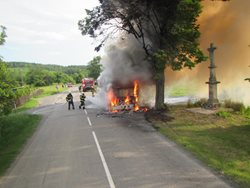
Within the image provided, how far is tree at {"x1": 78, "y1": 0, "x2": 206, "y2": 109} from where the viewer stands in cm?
2306

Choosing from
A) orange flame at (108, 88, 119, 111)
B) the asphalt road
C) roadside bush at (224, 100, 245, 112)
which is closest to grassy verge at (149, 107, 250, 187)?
the asphalt road

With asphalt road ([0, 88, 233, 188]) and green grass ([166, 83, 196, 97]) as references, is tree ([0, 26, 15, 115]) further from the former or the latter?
green grass ([166, 83, 196, 97])

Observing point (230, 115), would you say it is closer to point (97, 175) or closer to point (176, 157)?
point (176, 157)

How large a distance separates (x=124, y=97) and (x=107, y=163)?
1535cm

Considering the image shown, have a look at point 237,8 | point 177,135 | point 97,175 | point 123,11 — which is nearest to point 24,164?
point 97,175

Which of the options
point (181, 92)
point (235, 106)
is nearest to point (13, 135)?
point (235, 106)

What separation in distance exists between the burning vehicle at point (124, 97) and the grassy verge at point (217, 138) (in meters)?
4.91

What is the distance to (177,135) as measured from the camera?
16.5m

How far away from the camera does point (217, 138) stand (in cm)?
1532

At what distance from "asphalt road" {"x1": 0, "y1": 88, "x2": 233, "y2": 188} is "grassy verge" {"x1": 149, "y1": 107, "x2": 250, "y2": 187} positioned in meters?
0.59

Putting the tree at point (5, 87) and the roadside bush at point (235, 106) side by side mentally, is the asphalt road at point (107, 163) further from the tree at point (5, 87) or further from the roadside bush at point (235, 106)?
the roadside bush at point (235, 106)

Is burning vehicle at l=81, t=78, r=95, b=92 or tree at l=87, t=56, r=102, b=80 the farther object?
tree at l=87, t=56, r=102, b=80

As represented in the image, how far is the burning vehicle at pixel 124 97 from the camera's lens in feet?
89.6

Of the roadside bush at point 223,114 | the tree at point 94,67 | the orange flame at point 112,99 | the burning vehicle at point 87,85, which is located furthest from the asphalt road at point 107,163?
the tree at point 94,67
